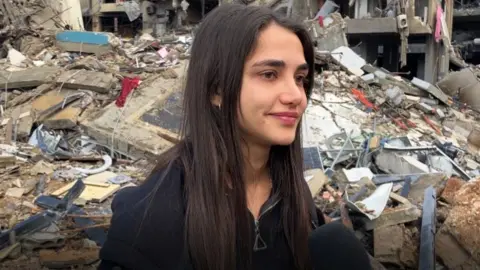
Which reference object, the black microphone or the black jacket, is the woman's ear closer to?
the black jacket

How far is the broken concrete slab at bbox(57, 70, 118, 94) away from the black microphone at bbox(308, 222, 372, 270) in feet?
26.4

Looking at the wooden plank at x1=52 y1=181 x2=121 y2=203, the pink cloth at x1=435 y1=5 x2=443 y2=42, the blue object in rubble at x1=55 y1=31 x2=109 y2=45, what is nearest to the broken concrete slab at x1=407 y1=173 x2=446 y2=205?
the wooden plank at x1=52 y1=181 x2=121 y2=203

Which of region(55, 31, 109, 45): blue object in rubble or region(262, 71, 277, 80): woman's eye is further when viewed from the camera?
region(55, 31, 109, 45): blue object in rubble

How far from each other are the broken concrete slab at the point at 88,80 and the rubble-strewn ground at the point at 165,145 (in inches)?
1.4

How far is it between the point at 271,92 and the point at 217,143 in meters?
0.21

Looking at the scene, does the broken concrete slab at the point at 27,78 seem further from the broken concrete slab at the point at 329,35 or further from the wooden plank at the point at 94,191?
the broken concrete slab at the point at 329,35

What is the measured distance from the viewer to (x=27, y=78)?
898 cm

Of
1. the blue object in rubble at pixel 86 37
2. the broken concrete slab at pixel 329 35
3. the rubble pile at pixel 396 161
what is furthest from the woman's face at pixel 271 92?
the broken concrete slab at pixel 329 35

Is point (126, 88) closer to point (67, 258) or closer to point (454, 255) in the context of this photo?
point (67, 258)

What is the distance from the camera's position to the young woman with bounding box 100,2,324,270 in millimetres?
1217

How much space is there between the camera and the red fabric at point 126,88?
8.23 m

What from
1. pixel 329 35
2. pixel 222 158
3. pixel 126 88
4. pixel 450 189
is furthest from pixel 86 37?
pixel 222 158

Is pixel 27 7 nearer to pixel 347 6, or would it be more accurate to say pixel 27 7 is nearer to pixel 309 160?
pixel 309 160

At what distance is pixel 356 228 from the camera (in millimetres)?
4895
